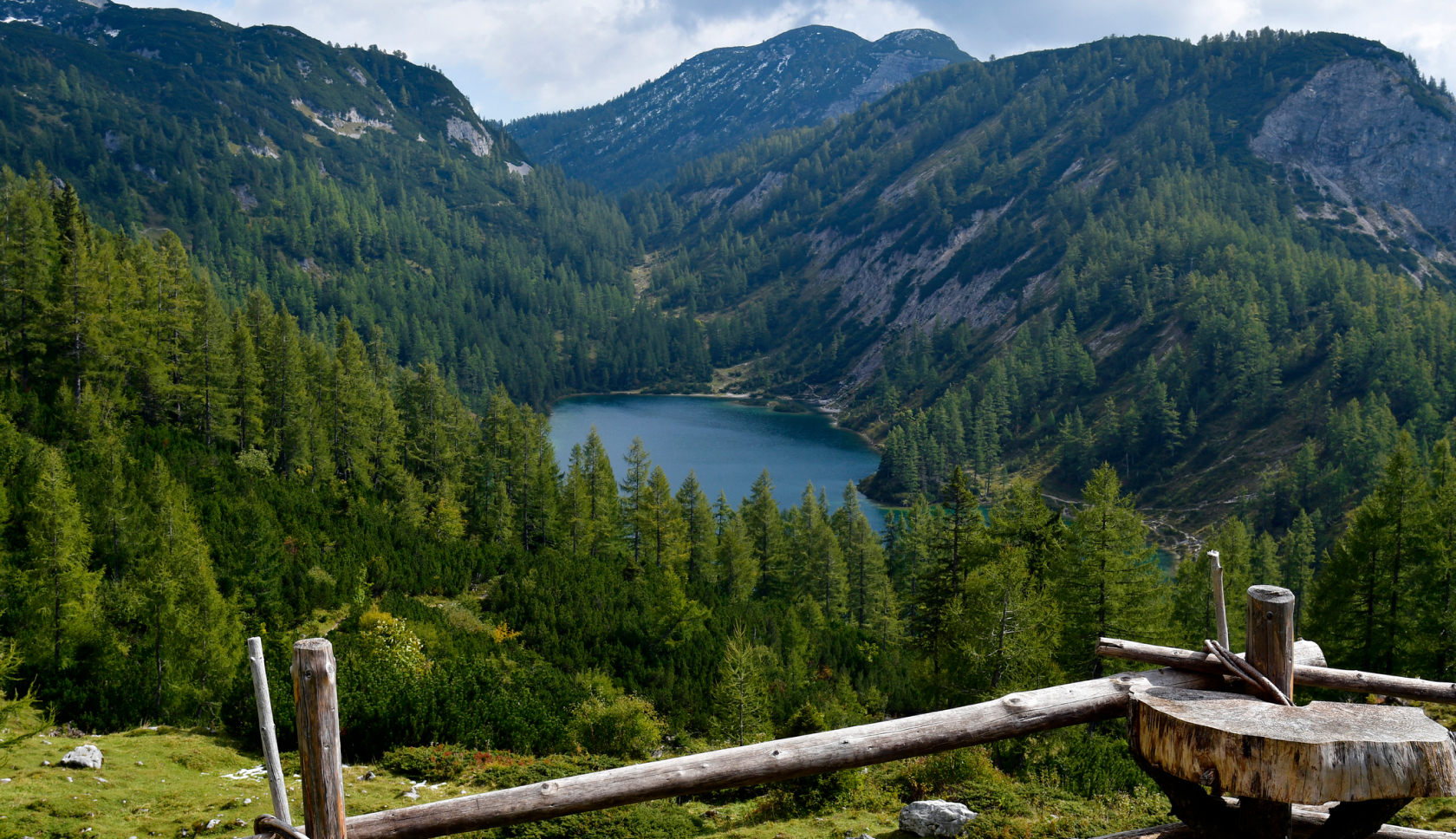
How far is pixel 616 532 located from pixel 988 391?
9087 centimetres

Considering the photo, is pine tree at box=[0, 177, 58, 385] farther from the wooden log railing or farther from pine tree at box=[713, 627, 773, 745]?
the wooden log railing

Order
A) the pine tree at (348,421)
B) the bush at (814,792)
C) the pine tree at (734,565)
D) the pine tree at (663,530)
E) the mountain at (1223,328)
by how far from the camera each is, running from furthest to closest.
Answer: the mountain at (1223,328) < the pine tree at (663,530) < the pine tree at (734,565) < the pine tree at (348,421) < the bush at (814,792)

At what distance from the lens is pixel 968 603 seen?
96.6 ft

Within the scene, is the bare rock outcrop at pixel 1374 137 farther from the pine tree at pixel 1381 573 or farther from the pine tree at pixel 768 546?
the pine tree at pixel 1381 573

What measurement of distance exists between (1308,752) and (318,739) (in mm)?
5220

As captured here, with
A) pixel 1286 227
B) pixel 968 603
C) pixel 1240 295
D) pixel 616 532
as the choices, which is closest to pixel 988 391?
pixel 1240 295

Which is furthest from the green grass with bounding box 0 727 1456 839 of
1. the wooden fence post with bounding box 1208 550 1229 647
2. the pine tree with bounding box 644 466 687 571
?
the pine tree with bounding box 644 466 687 571

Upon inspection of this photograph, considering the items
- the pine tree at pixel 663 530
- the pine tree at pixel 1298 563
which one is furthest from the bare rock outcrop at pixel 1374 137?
the pine tree at pixel 663 530

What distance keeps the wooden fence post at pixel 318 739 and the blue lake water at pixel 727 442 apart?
101621mm

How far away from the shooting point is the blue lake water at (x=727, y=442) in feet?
403

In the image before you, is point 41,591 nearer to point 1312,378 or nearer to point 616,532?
point 616,532

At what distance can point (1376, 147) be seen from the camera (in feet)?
609

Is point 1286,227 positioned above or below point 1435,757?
above

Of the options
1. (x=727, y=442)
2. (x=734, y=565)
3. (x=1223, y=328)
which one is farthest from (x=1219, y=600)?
(x=727, y=442)
